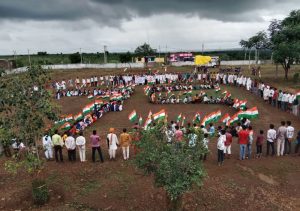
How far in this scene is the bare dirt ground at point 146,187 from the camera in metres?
11.7

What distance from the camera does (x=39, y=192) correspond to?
1164 centimetres

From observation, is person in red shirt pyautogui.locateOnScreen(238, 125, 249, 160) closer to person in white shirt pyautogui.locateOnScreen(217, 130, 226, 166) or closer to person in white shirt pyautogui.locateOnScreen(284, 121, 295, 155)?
person in white shirt pyautogui.locateOnScreen(217, 130, 226, 166)

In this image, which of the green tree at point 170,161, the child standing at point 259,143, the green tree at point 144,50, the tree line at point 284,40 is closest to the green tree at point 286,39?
the tree line at point 284,40

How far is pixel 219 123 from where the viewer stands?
72.9 ft

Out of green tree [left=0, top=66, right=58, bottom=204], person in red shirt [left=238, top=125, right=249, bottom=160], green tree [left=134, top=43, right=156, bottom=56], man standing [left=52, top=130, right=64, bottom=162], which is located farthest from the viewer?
green tree [left=134, top=43, right=156, bottom=56]

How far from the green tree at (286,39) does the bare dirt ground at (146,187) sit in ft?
68.0

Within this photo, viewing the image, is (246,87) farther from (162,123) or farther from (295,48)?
(162,123)

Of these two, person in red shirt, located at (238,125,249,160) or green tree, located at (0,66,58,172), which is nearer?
green tree, located at (0,66,58,172)

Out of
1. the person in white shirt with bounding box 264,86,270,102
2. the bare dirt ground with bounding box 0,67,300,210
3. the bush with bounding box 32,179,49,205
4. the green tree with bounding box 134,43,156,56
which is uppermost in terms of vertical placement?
the green tree with bounding box 134,43,156,56

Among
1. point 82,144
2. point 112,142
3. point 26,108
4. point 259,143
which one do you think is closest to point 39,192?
point 26,108

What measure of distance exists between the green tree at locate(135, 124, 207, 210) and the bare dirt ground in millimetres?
2407

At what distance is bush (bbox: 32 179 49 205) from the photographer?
38.2 ft

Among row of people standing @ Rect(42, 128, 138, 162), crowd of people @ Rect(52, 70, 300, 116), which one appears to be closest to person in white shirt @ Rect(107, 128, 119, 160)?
row of people standing @ Rect(42, 128, 138, 162)

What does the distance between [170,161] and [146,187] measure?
379cm
